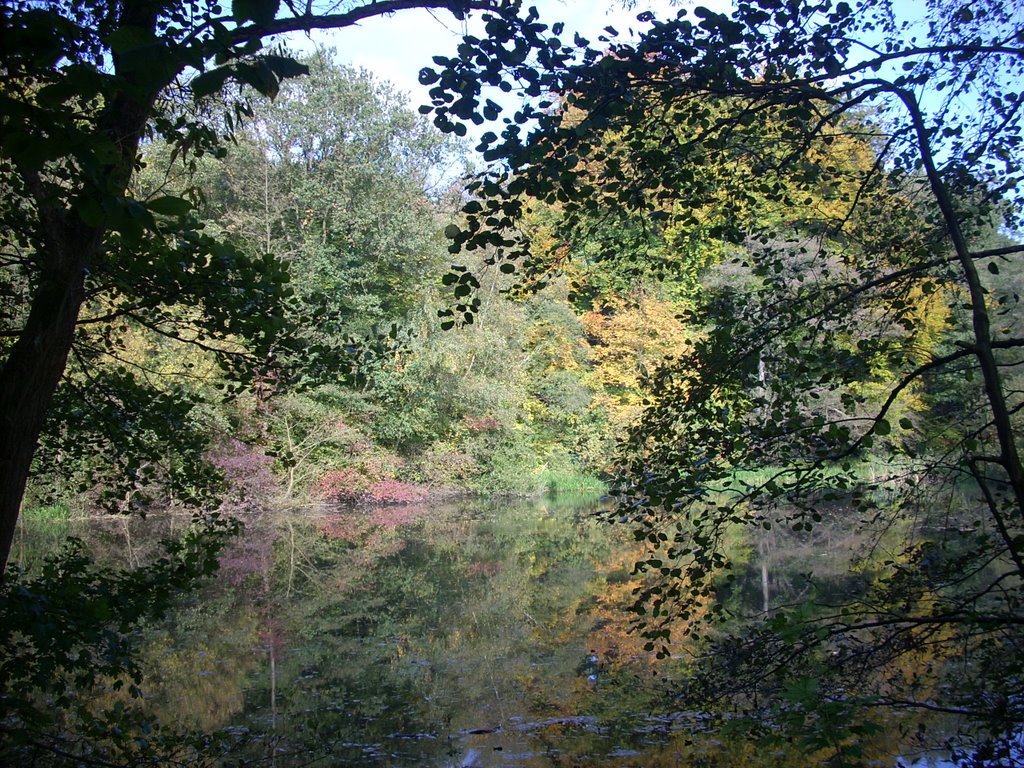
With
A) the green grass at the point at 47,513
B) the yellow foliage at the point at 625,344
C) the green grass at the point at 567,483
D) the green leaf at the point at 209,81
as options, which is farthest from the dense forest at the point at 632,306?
the green grass at the point at 567,483

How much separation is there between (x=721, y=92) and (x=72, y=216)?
2419 millimetres

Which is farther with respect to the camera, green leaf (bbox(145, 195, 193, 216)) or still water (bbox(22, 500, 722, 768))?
still water (bbox(22, 500, 722, 768))

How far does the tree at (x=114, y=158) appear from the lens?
1345 millimetres

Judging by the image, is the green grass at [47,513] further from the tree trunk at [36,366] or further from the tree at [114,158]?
the tree trunk at [36,366]

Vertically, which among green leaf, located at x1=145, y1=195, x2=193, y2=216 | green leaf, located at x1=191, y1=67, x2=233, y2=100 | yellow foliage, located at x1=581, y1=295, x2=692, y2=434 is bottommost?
green leaf, located at x1=145, y1=195, x2=193, y2=216

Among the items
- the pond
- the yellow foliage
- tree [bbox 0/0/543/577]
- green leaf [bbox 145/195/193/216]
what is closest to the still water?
the pond

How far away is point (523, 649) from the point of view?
9242 millimetres

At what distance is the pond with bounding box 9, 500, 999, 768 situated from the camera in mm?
6457

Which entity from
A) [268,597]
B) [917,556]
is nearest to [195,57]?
[917,556]

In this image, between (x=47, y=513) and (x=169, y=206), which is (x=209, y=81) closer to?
(x=169, y=206)

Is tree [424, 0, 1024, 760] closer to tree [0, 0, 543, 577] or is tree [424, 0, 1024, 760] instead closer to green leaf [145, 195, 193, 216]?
tree [0, 0, 543, 577]

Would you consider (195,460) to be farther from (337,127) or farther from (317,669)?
(337,127)

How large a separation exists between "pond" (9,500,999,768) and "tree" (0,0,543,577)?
3.28 meters

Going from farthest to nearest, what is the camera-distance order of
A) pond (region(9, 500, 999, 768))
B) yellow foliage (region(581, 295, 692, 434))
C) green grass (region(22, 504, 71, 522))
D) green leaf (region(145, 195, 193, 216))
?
1. yellow foliage (region(581, 295, 692, 434))
2. green grass (region(22, 504, 71, 522))
3. pond (region(9, 500, 999, 768))
4. green leaf (region(145, 195, 193, 216))
